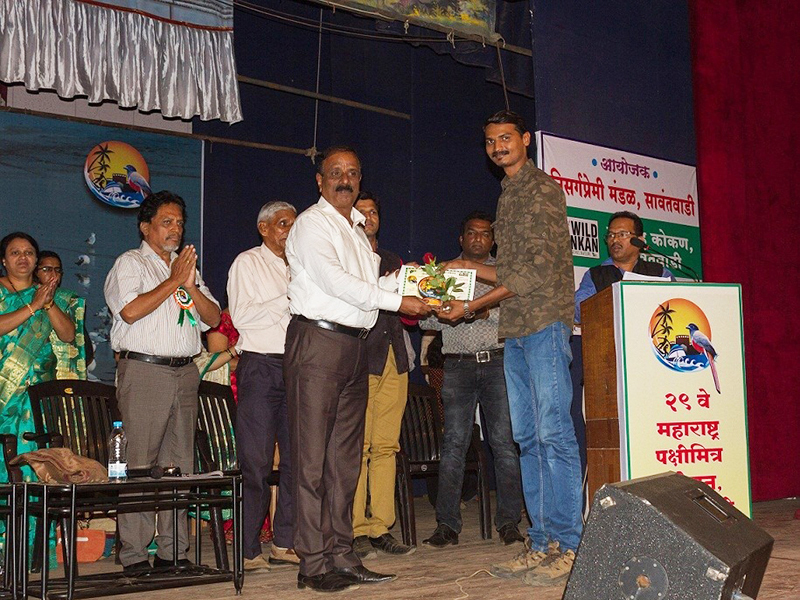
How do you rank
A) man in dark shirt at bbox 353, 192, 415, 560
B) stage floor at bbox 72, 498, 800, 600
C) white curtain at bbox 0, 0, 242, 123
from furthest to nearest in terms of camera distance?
white curtain at bbox 0, 0, 242, 123, man in dark shirt at bbox 353, 192, 415, 560, stage floor at bbox 72, 498, 800, 600

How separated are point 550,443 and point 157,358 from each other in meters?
1.68

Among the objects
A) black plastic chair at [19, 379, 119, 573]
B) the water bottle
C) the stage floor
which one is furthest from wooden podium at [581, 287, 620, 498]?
black plastic chair at [19, 379, 119, 573]

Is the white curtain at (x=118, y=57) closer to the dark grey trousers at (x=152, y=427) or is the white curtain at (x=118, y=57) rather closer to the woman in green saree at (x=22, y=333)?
the woman in green saree at (x=22, y=333)

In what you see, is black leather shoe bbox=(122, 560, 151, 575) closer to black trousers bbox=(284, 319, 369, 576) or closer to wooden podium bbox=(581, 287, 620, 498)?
black trousers bbox=(284, 319, 369, 576)

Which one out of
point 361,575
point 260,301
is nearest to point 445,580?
point 361,575

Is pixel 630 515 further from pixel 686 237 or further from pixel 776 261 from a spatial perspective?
pixel 776 261

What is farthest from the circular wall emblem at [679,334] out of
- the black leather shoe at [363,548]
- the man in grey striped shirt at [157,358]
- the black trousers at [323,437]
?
the man in grey striped shirt at [157,358]

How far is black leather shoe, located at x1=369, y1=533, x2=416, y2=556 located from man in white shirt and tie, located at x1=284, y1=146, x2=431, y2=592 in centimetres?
82

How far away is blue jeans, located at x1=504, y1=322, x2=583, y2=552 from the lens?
144 inches

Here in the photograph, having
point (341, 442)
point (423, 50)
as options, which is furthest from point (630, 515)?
point (423, 50)

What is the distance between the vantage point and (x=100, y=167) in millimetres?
6836

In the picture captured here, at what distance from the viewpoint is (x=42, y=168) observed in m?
6.61

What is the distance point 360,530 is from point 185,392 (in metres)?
1.14

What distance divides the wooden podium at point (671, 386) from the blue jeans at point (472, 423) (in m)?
0.85
